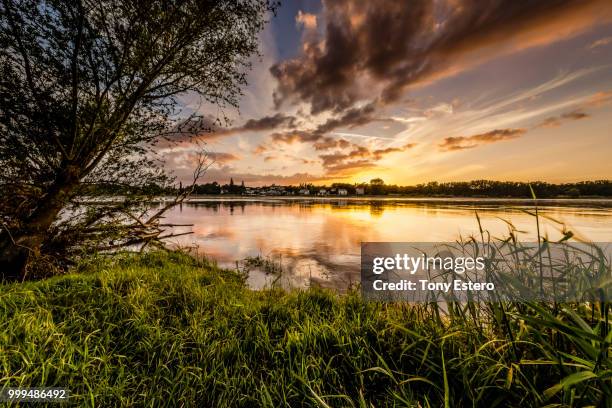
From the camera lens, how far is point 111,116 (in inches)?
239

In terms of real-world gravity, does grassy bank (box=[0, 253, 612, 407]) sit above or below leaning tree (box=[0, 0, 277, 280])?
below

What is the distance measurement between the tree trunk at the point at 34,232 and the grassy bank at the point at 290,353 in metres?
1.55

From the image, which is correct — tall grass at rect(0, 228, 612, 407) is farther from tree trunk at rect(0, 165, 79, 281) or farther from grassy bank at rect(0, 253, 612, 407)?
tree trunk at rect(0, 165, 79, 281)

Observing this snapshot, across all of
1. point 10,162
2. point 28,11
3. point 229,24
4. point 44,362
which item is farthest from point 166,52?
point 44,362

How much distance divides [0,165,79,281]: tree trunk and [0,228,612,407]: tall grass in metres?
1.66

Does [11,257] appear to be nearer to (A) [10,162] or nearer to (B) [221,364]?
(A) [10,162]

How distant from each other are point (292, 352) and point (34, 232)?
20.5 feet

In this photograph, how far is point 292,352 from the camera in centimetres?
294

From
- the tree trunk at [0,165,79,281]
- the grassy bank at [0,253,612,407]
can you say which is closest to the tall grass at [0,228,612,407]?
the grassy bank at [0,253,612,407]

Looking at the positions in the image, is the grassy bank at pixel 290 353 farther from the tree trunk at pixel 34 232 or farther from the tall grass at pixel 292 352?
the tree trunk at pixel 34 232

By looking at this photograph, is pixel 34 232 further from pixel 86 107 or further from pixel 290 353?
pixel 290 353

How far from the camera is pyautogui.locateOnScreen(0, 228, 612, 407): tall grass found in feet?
6.17

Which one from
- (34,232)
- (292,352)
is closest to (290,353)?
(292,352)

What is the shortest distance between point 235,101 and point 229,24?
74.0 inches
